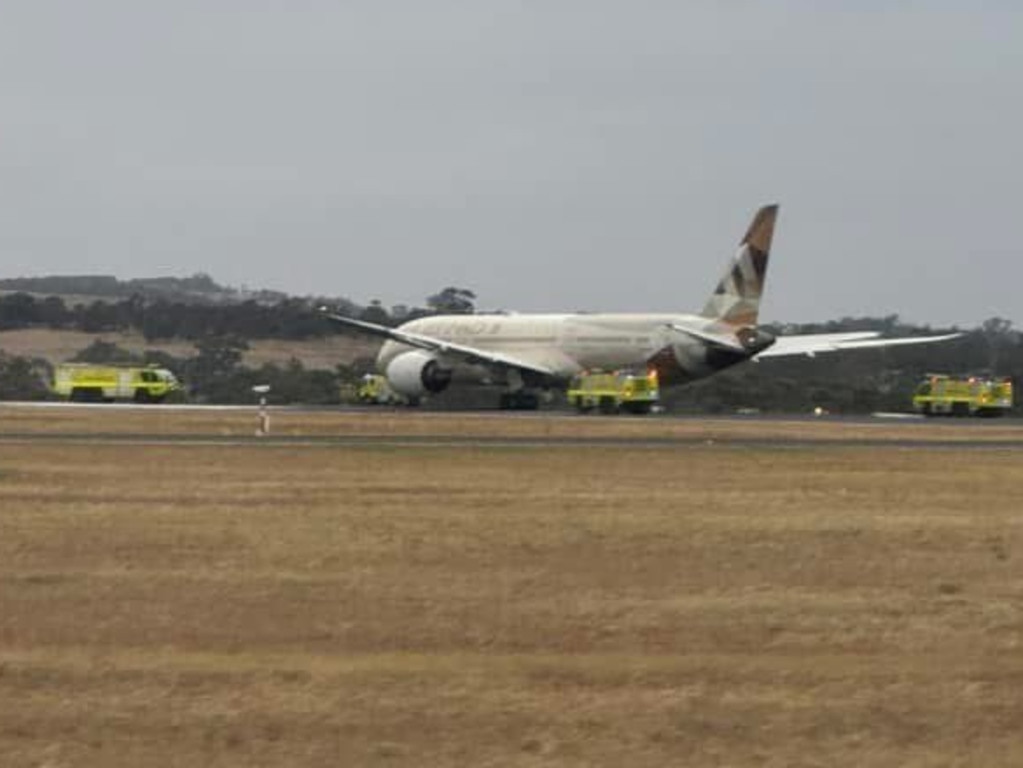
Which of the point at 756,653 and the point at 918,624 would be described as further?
the point at 918,624

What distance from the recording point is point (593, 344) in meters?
78.8

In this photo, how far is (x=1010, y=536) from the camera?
80.3 ft

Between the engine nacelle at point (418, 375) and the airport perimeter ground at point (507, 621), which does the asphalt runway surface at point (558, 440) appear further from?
the engine nacelle at point (418, 375)

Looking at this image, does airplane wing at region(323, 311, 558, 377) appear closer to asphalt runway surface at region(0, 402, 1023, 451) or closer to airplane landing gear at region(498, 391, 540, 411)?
airplane landing gear at region(498, 391, 540, 411)

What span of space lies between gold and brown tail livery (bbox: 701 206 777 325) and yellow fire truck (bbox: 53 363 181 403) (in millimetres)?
22723

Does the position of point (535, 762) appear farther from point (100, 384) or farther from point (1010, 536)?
point (100, 384)

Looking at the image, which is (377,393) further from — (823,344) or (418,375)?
(823,344)

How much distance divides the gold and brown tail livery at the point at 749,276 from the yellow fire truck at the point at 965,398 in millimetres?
6778

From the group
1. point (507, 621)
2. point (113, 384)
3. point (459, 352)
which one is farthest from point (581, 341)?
point (507, 621)

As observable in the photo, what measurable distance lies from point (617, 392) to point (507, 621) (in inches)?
2230

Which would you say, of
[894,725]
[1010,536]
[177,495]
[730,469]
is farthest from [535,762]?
[730,469]

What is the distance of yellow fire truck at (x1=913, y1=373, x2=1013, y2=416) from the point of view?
74688 mm

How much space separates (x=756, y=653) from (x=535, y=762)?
12.9 feet

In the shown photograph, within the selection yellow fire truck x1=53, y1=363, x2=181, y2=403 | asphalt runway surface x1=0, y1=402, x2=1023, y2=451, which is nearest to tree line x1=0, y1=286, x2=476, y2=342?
yellow fire truck x1=53, y1=363, x2=181, y2=403
